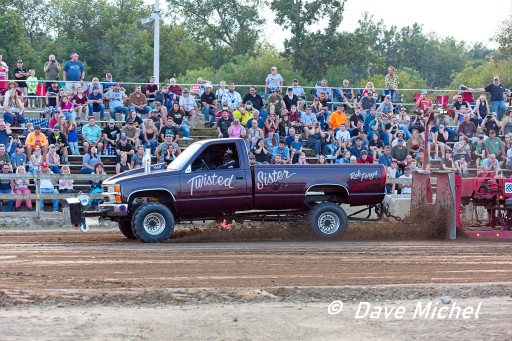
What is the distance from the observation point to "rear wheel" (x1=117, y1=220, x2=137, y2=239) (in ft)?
57.7

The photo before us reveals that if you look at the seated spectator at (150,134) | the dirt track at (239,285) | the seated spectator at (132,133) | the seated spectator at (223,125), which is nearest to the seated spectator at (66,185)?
the seated spectator at (132,133)

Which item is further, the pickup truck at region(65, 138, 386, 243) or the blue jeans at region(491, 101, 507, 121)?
the blue jeans at region(491, 101, 507, 121)

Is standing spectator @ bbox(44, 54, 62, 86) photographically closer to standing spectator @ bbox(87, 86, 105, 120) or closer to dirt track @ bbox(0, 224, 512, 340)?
standing spectator @ bbox(87, 86, 105, 120)

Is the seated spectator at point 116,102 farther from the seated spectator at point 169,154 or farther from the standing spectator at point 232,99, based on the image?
the seated spectator at point 169,154

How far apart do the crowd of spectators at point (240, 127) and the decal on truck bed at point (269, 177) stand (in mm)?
5551

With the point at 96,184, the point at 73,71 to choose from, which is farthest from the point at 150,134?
the point at 73,71

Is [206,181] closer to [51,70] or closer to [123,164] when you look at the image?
[123,164]

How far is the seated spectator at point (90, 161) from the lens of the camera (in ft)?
76.2

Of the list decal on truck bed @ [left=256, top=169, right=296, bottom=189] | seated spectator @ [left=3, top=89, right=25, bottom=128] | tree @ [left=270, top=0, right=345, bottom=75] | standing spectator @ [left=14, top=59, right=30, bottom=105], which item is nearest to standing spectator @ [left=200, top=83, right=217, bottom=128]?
standing spectator @ [left=14, top=59, right=30, bottom=105]

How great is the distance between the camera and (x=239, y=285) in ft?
38.2

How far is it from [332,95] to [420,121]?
3.23 m

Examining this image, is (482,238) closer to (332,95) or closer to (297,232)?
(297,232)

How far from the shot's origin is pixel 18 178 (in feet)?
70.2

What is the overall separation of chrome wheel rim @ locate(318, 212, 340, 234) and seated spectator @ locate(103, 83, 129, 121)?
1012cm
